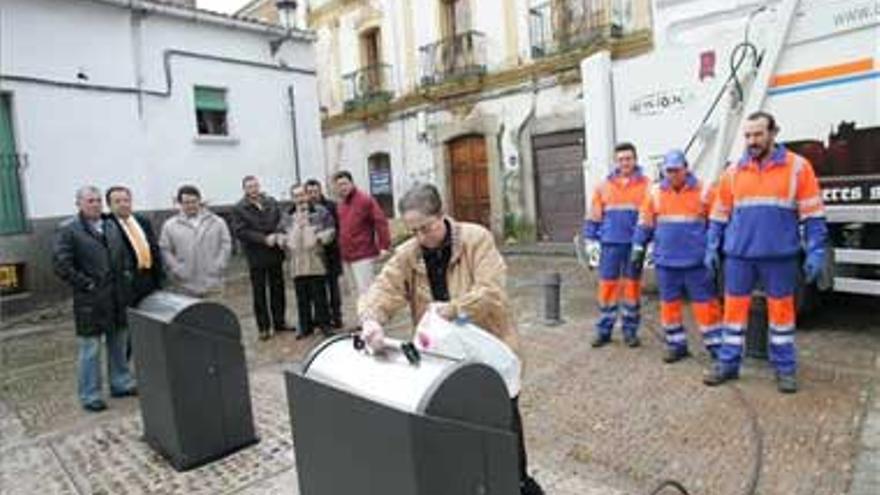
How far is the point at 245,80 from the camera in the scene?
1431 cm

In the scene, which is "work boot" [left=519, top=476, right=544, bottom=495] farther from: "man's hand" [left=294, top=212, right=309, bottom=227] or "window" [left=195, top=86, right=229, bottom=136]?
"window" [left=195, top=86, right=229, bottom=136]

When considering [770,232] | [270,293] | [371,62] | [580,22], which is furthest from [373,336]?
[371,62]

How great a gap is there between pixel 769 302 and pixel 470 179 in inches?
524

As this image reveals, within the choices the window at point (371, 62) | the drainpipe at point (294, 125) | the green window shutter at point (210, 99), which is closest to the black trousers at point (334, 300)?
the green window shutter at point (210, 99)

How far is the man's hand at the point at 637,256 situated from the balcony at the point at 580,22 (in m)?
9.25

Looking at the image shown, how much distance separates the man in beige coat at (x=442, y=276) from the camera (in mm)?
2951

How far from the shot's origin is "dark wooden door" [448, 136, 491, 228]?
684 inches

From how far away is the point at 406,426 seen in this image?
2207 mm

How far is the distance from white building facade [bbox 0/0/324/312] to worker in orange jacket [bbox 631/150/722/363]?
9.37 m

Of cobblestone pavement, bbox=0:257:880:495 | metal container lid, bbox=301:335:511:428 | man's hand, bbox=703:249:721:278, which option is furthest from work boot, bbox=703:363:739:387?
metal container lid, bbox=301:335:511:428

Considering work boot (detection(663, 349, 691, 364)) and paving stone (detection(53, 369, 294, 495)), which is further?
work boot (detection(663, 349, 691, 364))

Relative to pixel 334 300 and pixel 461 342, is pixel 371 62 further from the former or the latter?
pixel 461 342

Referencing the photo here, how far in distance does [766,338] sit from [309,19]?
18.7 metres

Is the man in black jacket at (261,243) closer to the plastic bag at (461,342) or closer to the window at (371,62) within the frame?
the plastic bag at (461,342)
